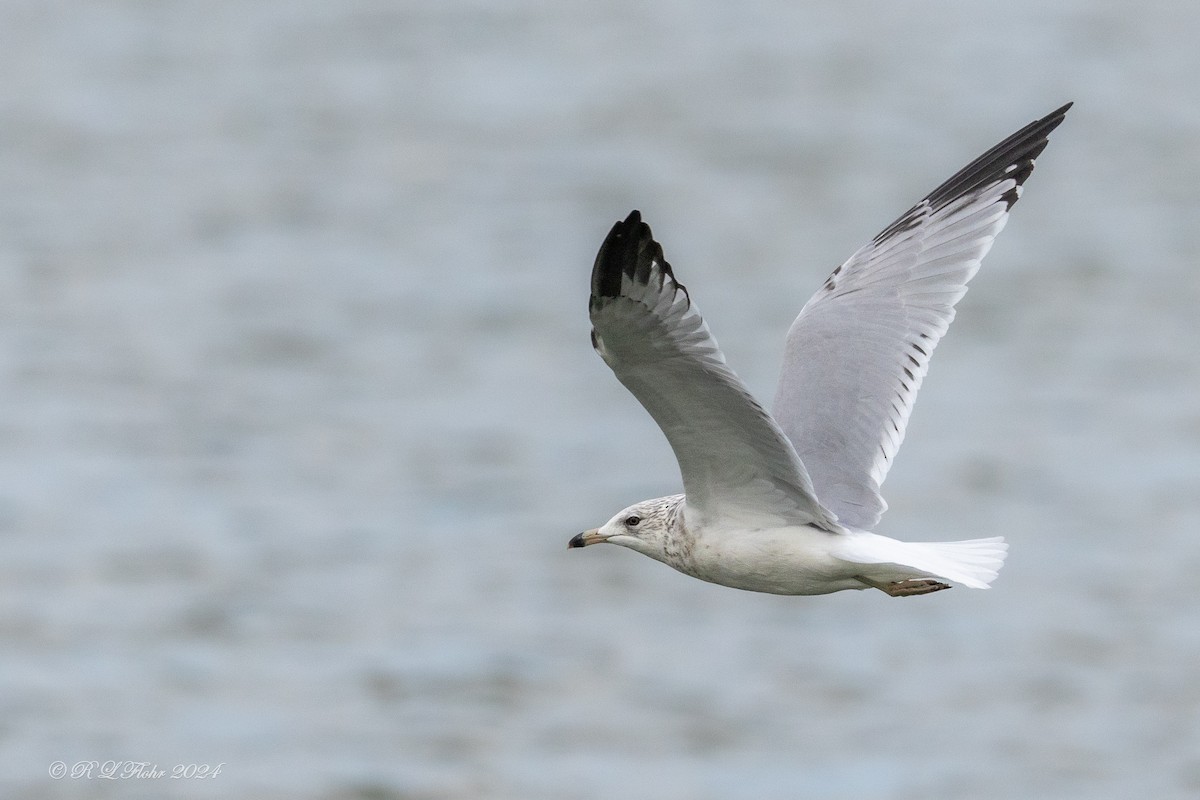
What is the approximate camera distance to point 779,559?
6.72m

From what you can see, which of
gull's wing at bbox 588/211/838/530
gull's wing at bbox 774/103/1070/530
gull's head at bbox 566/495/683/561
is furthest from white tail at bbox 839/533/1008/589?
gull's head at bbox 566/495/683/561

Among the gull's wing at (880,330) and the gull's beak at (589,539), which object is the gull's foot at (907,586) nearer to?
the gull's wing at (880,330)

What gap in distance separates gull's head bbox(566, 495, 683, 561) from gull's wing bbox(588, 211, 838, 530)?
16 centimetres

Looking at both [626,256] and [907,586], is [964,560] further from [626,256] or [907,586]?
[626,256]

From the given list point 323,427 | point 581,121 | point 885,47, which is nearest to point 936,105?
point 885,47

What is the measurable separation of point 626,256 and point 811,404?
86.3 inches

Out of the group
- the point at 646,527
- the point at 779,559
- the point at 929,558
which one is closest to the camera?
the point at 929,558

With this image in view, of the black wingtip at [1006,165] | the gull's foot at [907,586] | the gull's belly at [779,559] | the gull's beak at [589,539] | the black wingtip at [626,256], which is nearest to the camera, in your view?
the black wingtip at [626,256]

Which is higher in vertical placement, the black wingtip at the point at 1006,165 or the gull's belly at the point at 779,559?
the black wingtip at the point at 1006,165

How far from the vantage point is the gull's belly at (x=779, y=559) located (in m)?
6.68

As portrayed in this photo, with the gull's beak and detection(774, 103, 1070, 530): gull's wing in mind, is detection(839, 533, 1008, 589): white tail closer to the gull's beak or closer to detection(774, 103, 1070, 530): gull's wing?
detection(774, 103, 1070, 530): gull's wing

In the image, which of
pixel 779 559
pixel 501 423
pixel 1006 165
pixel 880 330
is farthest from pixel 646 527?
pixel 501 423

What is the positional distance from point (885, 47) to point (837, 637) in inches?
540

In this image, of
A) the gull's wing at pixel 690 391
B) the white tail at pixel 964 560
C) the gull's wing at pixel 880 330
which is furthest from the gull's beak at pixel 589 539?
the white tail at pixel 964 560
